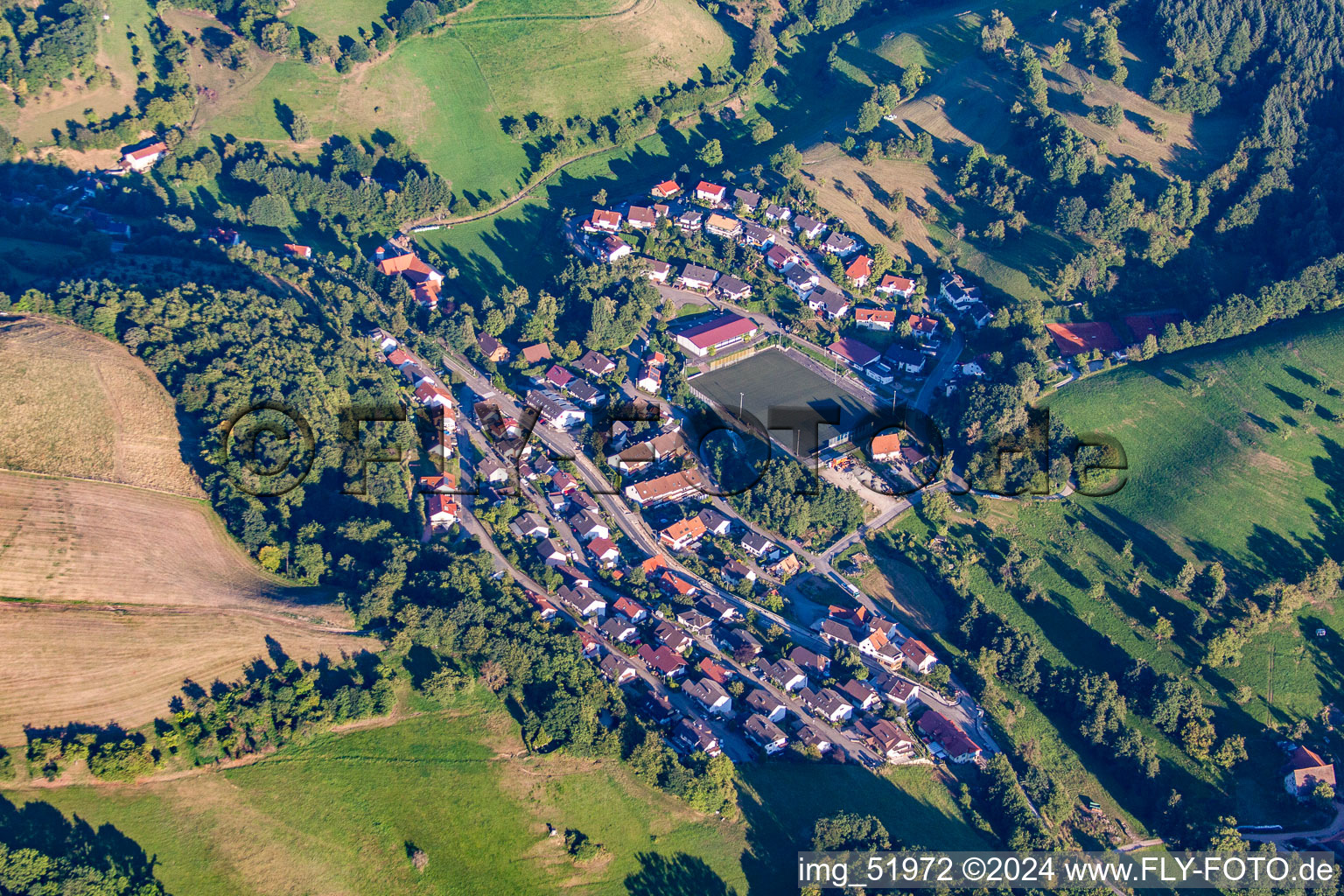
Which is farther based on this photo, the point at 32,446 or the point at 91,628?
the point at 32,446

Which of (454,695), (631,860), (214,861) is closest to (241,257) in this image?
(454,695)

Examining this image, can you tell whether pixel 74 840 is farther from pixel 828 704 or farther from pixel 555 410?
pixel 555 410

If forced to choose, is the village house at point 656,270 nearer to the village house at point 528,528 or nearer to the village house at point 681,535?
the village house at point 681,535

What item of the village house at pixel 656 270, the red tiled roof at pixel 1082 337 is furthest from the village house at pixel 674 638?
the red tiled roof at pixel 1082 337

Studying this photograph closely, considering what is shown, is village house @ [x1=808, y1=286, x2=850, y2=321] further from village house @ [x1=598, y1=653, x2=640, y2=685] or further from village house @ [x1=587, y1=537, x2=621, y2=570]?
village house @ [x1=598, y1=653, x2=640, y2=685]

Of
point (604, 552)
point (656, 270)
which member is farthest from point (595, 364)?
point (604, 552)

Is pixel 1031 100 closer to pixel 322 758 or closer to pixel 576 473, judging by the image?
pixel 576 473
